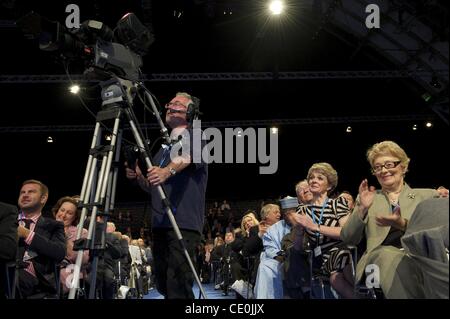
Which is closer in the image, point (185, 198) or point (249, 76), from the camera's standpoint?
point (185, 198)

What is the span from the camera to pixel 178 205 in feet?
8.20

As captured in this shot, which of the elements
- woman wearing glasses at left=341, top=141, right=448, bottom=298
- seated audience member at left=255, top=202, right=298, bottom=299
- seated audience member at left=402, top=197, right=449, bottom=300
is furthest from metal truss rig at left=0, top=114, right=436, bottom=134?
seated audience member at left=402, top=197, right=449, bottom=300

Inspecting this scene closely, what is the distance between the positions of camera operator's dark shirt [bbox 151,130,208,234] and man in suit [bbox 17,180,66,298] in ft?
2.75

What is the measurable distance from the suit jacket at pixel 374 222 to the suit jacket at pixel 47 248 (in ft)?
5.91

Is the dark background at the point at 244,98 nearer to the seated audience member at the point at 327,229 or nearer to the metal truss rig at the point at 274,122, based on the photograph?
the metal truss rig at the point at 274,122

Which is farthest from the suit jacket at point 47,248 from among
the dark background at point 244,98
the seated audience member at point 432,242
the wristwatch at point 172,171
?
the dark background at point 244,98

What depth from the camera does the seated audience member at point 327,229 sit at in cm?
278

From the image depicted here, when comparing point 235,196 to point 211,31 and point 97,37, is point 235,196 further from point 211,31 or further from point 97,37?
point 97,37

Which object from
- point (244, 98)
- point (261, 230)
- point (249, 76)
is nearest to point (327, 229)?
point (261, 230)

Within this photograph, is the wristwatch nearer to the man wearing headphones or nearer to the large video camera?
the man wearing headphones

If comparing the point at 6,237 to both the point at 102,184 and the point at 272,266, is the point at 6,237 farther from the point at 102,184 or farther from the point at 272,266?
the point at 272,266

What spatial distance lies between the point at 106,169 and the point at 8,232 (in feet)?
2.08

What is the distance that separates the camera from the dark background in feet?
31.8
